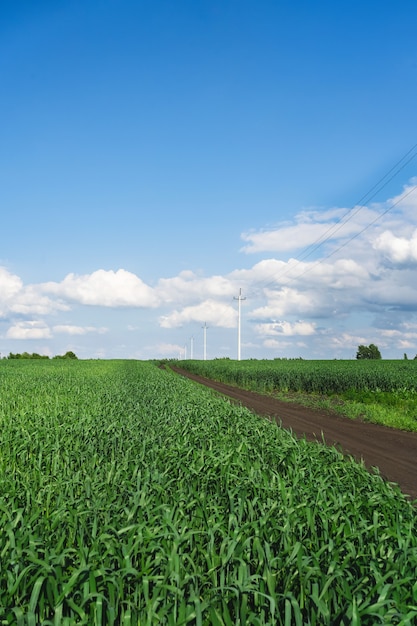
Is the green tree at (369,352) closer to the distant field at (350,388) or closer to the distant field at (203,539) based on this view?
the distant field at (350,388)

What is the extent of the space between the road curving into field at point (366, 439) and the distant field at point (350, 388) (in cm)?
139

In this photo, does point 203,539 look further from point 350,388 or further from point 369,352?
point 369,352

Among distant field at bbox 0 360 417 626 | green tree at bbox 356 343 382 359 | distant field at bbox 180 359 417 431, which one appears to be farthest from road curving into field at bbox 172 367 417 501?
green tree at bbox 356 343 382 359

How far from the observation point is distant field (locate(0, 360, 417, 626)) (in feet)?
12.6

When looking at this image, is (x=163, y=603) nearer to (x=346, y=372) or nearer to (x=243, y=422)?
(x=243, y=422)

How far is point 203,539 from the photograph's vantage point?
5.19 m

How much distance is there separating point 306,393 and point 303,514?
116 ft

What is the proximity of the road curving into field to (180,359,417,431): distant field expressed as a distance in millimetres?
1392

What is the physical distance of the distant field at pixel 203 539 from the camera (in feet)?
12.6

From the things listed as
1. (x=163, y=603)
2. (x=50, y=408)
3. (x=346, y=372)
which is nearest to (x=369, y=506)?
(x=163, y=603)

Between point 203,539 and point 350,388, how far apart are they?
3458 cm

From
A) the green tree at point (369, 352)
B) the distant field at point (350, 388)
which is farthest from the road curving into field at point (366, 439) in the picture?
the green tree at point (369, 352)

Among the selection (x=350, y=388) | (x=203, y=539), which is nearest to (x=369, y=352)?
(x=350, y=388)

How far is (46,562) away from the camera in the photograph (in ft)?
13.8
